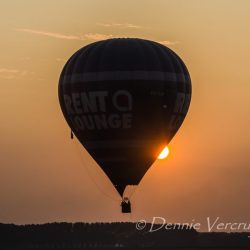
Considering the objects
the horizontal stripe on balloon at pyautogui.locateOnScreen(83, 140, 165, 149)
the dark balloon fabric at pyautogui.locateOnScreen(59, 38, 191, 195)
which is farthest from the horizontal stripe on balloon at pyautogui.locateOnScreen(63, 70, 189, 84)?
the horizontal stripe on balloon at pyautogui.locateOnScreen(83, 140, 165, 149)

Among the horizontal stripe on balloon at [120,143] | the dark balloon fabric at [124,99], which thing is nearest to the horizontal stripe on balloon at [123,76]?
the dark balloon fabric at [124,99]

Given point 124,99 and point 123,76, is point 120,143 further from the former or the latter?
point 123,76

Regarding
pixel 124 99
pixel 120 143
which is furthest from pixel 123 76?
pixel 120 143

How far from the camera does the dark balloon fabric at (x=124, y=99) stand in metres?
66.5

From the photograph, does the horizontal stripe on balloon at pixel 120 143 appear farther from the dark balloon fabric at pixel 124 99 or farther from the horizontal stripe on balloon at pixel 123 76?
the horizontal stripe on balloon at pixel 123 76

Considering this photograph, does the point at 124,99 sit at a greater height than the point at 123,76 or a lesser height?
lesser

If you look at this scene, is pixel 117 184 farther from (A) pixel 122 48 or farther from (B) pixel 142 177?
(A) pixel 122 48

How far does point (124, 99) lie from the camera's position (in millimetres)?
66500

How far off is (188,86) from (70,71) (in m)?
6.37

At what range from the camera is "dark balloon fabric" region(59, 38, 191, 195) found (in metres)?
66.5

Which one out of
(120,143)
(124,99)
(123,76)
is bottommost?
(120,143)

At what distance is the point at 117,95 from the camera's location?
6644 cm

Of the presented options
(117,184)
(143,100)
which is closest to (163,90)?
(143,100)

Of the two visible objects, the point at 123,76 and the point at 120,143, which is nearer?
the point at 123,76
